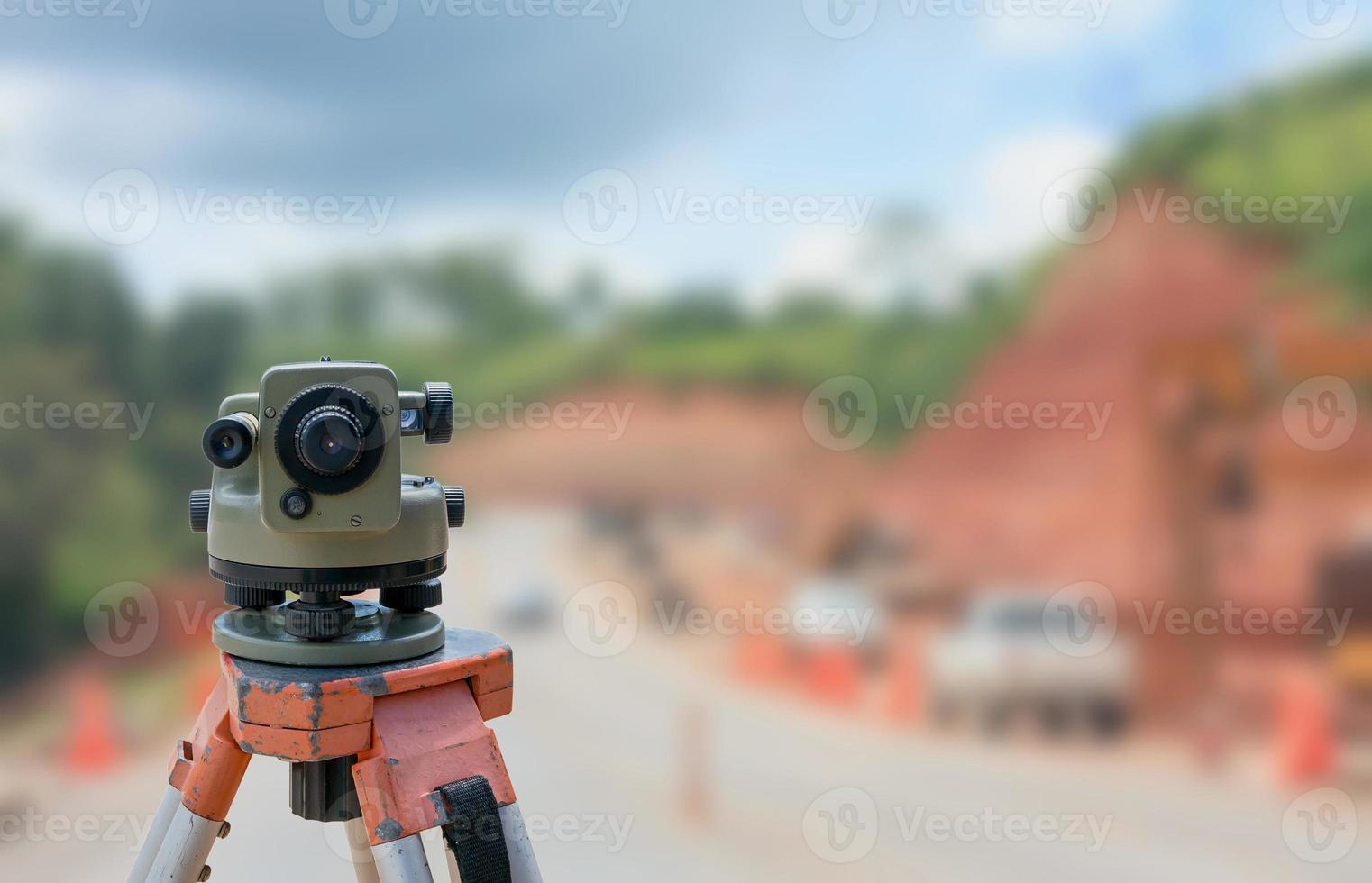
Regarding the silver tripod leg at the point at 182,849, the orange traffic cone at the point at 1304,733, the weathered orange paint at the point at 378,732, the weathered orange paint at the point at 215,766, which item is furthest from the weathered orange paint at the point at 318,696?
the orange traffic cone at the point at 1304,733

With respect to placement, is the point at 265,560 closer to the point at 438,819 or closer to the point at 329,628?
the point at 329,628

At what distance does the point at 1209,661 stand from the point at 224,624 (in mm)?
3687

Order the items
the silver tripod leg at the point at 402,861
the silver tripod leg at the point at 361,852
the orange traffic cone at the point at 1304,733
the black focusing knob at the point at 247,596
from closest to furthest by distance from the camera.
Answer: the silver tripod leg at the point at 402,861 → the black focusing knob at the point at 247,596 → the silver tripod leg at the point at 361,852 → the orange traffic cone at the point at 1304,733

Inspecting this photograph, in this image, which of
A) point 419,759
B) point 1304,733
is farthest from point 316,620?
point 1304,733

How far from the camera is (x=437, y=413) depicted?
124cm

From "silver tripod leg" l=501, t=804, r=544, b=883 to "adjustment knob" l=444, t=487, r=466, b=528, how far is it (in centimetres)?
36

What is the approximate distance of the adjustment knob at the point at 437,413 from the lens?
1235 mm

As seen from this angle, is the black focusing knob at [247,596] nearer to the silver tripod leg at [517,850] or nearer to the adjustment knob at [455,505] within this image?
the adjustment knob at [455,505]

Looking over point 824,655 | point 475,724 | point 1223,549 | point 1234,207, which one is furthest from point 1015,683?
point 475,724

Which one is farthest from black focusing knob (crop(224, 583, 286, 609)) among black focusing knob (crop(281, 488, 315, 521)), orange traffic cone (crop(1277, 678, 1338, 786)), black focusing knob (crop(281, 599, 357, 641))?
orange traffic cone (crop(1277, 678, 1338, 786))

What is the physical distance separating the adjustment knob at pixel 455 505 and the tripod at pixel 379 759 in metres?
0.16

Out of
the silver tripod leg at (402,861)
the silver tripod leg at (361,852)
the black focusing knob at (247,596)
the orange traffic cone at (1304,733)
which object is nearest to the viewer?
the silver tripod leg at (402,861)

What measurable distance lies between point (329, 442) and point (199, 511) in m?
0.30

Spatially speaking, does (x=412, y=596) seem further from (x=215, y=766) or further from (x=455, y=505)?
(x=215, y=766)
